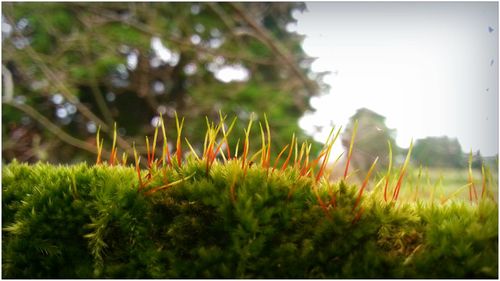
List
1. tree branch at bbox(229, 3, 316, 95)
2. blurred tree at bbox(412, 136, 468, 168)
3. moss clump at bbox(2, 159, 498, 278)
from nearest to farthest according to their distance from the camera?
moss clump at bbox(2, 159, 498, 278), blurred tree at bbox(412, 136, 468, 168), tree branch at bbox(229, 3, 316, 95)

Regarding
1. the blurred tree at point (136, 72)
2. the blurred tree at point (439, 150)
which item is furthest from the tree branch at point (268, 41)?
the blurred tree at point (439, 150)

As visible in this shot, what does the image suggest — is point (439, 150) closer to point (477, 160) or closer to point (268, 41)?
point (477, 160)

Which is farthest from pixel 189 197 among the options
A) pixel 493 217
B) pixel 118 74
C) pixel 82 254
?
pixel 118 74

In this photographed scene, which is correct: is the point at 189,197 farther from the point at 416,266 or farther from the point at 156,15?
the point at 156,15

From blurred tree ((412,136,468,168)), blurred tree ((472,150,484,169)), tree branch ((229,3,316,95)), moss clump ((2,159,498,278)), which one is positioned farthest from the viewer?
tree branch ((229,3,316,95))

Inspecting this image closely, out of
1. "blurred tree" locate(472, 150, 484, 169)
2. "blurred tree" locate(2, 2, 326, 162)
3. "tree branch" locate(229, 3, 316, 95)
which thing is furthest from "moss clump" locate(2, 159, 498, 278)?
"tree branch" locate(229, 3, 316, 95)

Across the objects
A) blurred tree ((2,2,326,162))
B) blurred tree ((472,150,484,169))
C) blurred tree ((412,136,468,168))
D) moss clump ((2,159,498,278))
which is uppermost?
blurred tree ((2,2,326,162))

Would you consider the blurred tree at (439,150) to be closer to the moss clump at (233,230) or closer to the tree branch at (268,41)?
the moss clump at (233,230)

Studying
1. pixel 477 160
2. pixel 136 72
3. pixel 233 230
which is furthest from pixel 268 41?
pixel 233 230

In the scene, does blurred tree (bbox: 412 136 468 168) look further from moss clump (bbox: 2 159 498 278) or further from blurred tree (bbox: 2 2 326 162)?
blurred tree (bbox: 2 2 326 162)
